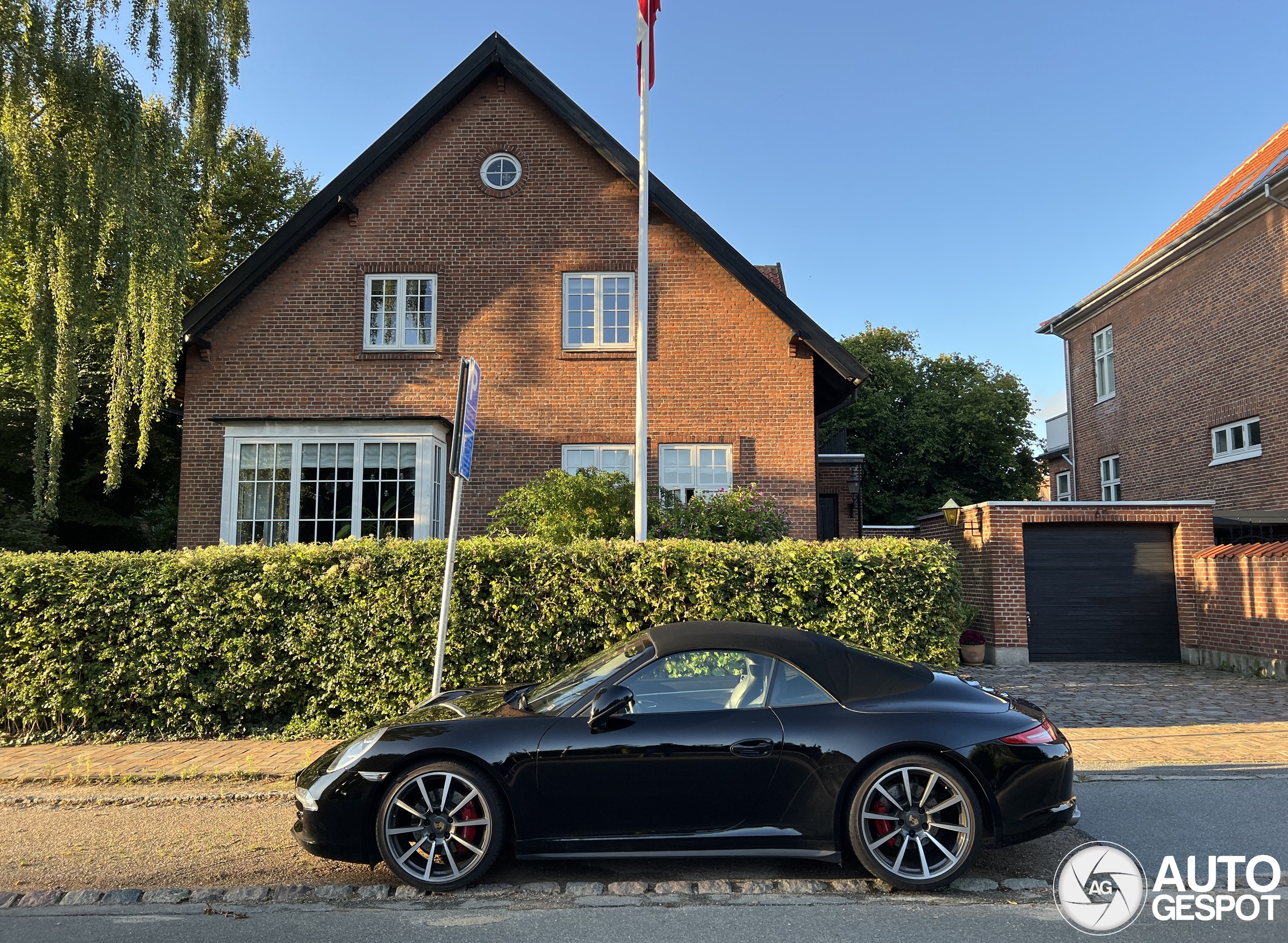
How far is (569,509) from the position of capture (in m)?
12.1

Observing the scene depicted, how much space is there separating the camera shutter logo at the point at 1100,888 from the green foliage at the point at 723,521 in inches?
290

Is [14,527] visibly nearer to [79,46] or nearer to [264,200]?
[79,46]

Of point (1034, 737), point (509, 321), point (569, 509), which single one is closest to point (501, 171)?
point (509, 321)

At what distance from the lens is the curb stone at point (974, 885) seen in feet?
15.3

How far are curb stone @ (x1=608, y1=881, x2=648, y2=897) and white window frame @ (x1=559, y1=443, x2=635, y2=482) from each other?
10002 mm

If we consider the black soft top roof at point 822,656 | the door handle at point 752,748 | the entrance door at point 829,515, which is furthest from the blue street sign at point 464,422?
the entrance door at point 829,515

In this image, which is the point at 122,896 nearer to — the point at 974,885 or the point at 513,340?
the point at 974,885

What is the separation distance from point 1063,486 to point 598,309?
67.5ft

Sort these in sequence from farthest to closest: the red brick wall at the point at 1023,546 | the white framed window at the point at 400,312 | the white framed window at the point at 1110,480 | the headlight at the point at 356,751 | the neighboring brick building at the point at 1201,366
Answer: the white framed window at the point at 1110,480, the neighboring brick building at the point at 1201,366, the red brick wall at the point at 1023,546, the white framed window at the point at 400,312, the headlight at the point at 356,751

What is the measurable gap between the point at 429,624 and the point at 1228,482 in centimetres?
1821

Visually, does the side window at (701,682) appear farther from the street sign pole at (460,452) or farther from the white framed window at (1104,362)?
the white framed window at (1104,362)

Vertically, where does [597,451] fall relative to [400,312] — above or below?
below

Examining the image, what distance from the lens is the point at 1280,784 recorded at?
22.3ft

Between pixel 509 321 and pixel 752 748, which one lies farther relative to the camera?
pixel 509 321
